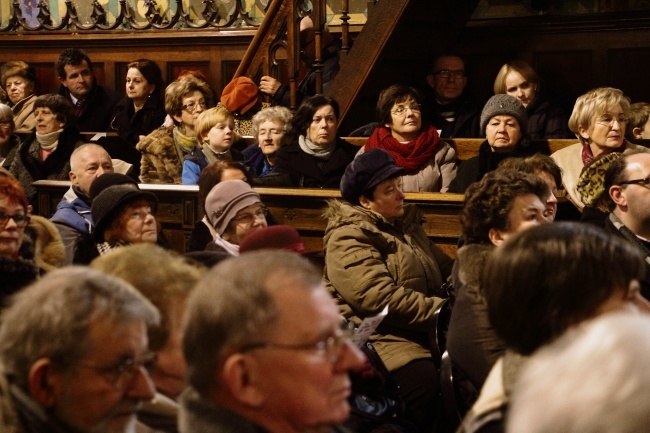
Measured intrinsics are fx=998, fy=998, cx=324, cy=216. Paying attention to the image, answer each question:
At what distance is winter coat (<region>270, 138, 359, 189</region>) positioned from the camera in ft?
18.7

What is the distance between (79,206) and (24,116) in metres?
3.58

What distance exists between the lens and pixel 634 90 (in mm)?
7398

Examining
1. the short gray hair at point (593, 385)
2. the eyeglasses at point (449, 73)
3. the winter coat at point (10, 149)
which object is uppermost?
the short gray hair at point (593, 385)

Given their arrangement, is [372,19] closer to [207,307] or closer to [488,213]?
[488,213]

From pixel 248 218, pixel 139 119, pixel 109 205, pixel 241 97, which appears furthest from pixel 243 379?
pixel 139 119

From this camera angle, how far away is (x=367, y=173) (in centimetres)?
404

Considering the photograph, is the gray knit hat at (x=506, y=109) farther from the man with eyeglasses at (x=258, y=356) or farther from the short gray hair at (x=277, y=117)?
the man with eyeglasses at (x=258, y=356)

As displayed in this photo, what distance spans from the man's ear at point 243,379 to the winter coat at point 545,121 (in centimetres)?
494

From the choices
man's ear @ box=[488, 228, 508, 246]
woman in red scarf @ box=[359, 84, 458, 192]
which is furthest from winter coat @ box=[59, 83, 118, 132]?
man's ear @ box=[488, 228, 508, 246]

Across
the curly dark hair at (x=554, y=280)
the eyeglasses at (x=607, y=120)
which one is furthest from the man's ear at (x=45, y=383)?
the eyeglasses at (x=607, y=120)

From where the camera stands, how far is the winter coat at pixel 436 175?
550 centimetres

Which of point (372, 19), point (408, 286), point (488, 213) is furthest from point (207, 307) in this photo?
point (372, 19)

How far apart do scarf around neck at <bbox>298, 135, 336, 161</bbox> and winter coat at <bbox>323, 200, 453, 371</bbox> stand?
178 cm

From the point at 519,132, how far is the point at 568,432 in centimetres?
434
